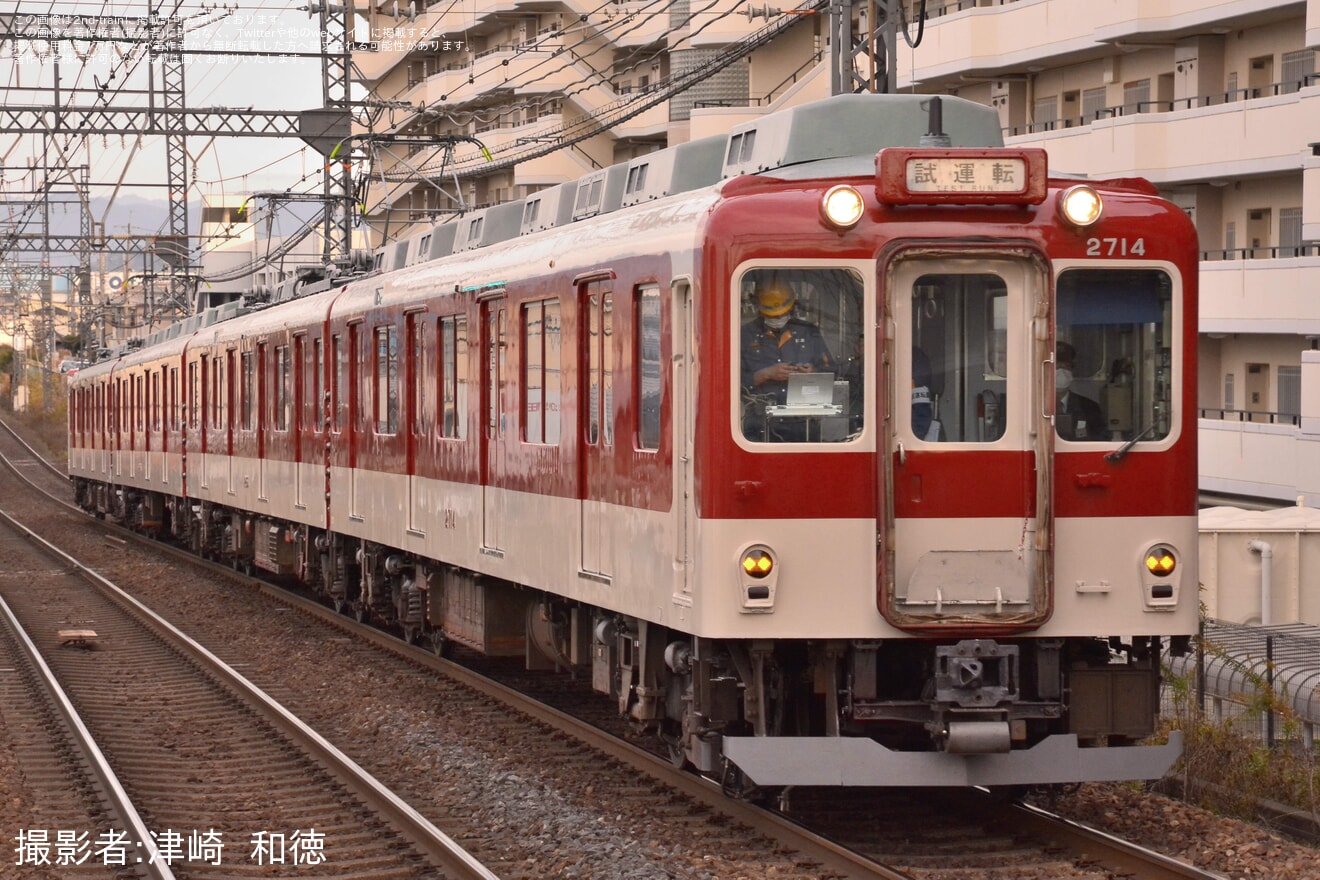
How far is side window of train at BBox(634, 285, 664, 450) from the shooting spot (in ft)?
29.0

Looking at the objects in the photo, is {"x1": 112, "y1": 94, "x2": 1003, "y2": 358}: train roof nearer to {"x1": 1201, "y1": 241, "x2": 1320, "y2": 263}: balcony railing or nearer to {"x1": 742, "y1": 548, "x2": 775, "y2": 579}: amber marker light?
{"x1": 742, "y1": 548, "x2": 775, "y2": 579}: amber marker light

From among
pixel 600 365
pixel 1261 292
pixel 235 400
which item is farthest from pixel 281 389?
pixel 1261 292

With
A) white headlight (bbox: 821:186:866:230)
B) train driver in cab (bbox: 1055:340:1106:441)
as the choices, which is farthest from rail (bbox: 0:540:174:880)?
train driver in cab (bbox: 1055:340:1106:441)

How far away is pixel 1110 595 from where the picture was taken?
8.30 meters

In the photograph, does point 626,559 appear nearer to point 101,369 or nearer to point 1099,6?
point 1099,6

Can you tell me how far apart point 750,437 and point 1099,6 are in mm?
16920

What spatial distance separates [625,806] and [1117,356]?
303cm

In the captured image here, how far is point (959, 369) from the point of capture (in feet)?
27.0

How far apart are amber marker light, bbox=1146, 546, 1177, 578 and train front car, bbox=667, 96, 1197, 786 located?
0.01m

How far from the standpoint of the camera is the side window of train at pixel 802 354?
8141mm

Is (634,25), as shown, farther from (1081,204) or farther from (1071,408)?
(1071,408)

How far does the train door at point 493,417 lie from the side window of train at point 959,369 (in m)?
3.78

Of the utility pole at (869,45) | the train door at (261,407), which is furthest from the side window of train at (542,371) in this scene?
the train door at (261,407)

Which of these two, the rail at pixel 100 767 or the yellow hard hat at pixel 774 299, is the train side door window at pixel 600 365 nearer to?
the yellow hard hat at pixel 774 299
